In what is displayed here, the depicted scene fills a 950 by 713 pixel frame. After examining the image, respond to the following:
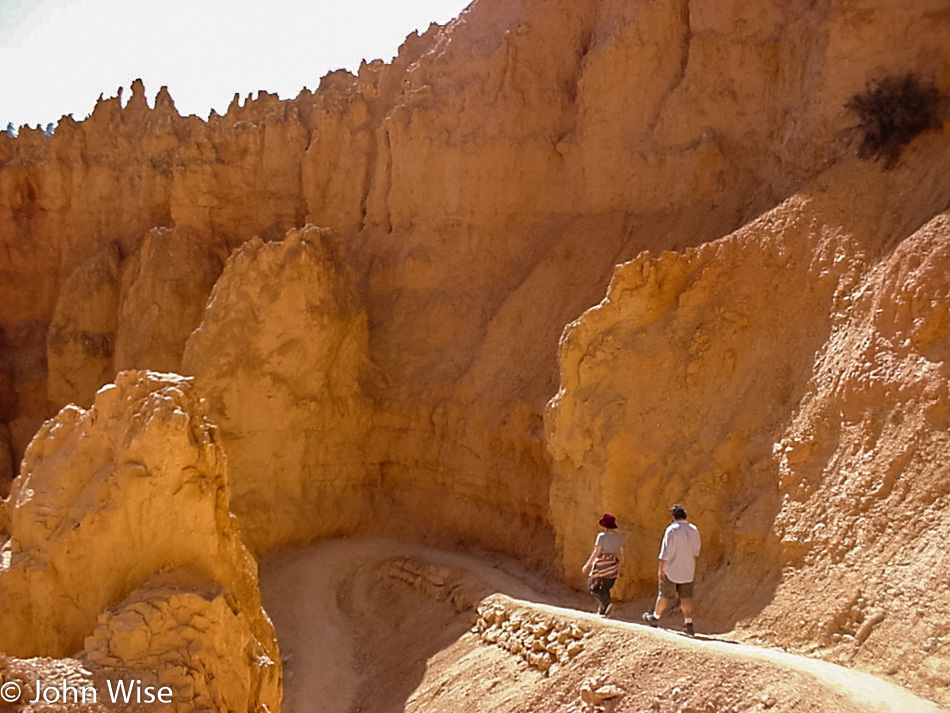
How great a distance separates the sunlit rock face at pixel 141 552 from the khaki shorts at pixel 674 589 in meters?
4.42

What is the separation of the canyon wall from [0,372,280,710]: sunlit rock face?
6085 millimetres

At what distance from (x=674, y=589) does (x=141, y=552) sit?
5.83m

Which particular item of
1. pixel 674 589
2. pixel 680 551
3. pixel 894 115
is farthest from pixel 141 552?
pixel 894 115

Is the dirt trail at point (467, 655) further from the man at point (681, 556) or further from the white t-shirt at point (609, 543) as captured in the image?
the white t-shirt at point (609, 543)

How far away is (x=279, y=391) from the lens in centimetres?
1989

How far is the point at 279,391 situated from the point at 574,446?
764cm

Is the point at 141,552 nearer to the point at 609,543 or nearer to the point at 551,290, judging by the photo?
the point at 609,543

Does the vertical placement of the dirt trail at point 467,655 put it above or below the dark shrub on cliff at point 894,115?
below

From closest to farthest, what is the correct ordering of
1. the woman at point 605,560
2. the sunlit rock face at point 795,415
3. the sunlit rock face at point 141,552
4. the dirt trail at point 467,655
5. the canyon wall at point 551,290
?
the sunlit rock face at point 141,552 < the dirt trail at point 467,655 < the sunlit rock face at point 795,415 < the canyon wall at point 551,290 < the woman at point 605,560

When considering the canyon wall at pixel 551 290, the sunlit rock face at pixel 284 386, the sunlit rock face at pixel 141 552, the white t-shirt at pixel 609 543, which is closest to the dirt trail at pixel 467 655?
the white t-shirt at pixel 609 543

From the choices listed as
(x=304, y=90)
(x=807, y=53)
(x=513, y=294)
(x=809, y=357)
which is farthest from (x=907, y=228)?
(x=304, y=90)

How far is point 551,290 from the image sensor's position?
19.8 metres

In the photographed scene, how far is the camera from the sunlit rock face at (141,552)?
24.4 feet

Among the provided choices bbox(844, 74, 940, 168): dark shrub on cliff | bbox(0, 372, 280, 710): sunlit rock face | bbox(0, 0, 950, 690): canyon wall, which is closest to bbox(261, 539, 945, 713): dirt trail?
bbox(0, 0, 950, 690): canyon wall
